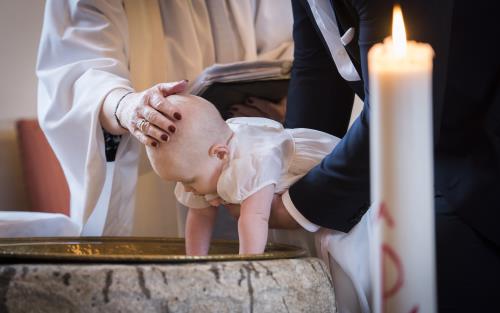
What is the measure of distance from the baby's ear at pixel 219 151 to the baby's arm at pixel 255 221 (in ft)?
0.33

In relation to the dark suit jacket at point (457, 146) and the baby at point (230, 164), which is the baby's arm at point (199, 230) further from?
the dark suit jacket at point (457, 146)

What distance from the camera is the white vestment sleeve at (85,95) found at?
183 centimetres

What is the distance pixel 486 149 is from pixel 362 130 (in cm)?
20

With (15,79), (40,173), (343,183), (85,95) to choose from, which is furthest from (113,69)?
(15,79)

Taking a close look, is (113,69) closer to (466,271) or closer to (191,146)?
(191,146)

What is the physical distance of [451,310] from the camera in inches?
50.1

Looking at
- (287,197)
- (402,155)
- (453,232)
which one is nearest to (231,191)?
(287,197)

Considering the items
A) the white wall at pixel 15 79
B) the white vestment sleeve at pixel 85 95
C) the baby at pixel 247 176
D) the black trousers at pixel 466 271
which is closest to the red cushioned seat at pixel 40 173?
the white wall at pixel 15 79

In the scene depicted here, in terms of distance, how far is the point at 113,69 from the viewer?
1.99 m

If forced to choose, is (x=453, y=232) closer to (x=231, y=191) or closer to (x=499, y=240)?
(x=499, y=240)

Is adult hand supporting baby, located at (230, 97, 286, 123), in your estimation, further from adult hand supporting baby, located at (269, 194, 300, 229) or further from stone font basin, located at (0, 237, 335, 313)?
stone font basin, located at (0, 237, 335, 313)

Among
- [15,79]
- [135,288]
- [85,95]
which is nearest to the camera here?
[135,288]

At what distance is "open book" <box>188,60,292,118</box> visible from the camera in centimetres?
188

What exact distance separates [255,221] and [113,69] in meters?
0.83
